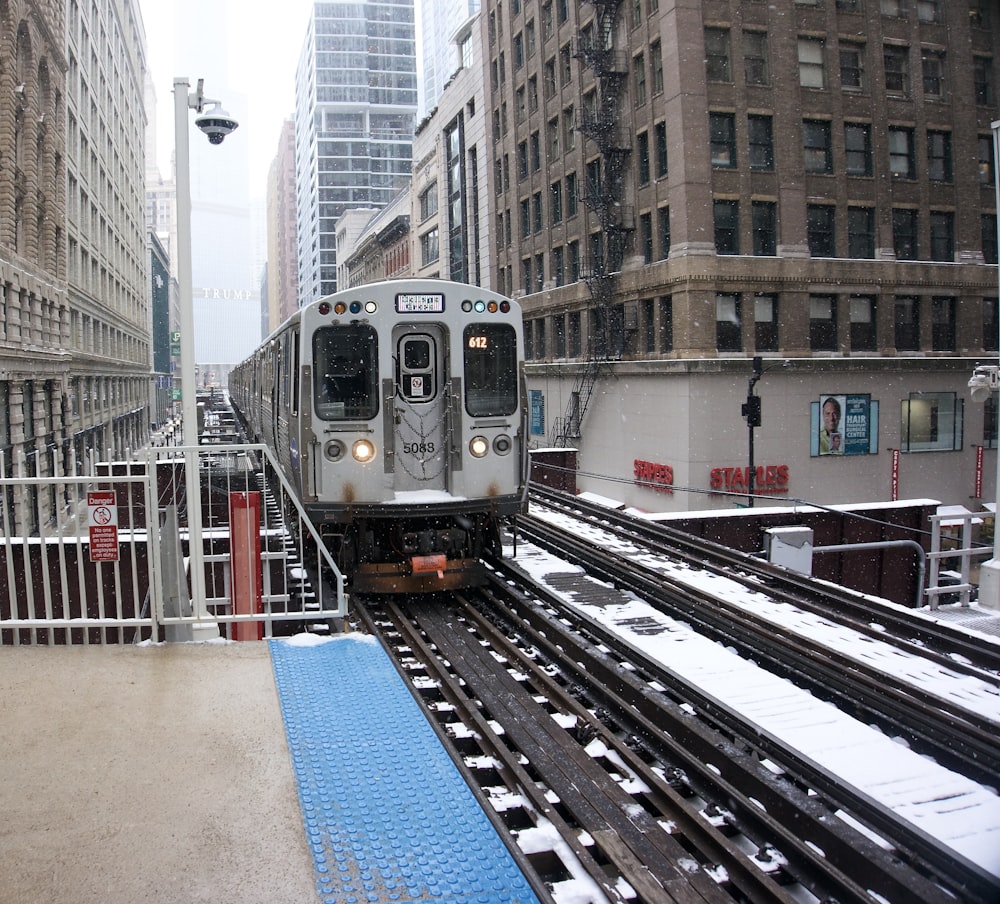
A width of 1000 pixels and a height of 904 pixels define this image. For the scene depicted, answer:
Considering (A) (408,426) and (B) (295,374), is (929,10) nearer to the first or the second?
(A) (408,426)

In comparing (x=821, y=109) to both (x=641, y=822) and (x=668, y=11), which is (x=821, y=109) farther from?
(x=641, y=822)

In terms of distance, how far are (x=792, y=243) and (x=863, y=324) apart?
390 cm

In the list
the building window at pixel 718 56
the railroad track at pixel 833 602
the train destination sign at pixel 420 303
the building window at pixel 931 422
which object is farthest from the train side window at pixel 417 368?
the building window at pixel 931 422

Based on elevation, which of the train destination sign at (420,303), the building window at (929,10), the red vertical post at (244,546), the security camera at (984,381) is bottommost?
the red vertical post at (244,546)

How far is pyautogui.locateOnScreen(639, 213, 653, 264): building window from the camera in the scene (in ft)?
97.5

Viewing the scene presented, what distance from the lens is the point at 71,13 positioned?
3650cm

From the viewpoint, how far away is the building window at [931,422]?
29.9m

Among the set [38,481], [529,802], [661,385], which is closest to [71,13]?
[661,385]

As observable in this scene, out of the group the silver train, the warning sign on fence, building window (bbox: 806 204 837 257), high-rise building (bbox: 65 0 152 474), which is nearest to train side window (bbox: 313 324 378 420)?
the silver train

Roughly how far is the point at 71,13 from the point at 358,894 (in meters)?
42.2

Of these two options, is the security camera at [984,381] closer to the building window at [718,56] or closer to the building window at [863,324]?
the building window at [863,324]

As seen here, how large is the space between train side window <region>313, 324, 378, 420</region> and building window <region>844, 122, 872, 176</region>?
24.3 m

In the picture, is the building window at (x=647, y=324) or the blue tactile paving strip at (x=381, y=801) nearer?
the blue tactile paving strip at (x=381, y=801)

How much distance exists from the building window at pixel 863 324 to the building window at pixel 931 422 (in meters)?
2.42
